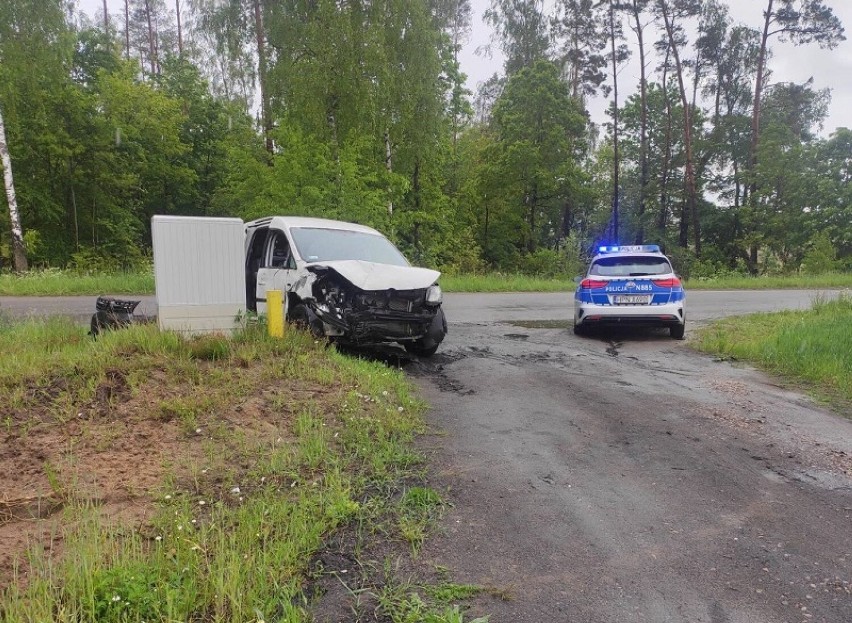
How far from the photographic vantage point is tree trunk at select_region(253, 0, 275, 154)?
19297mm

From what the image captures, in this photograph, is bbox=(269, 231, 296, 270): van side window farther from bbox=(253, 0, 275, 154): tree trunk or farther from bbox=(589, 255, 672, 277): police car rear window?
bbox=(253, 0, 275, 154): tree trunk

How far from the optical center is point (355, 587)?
2648 millimetres

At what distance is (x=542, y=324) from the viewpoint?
39.6ft

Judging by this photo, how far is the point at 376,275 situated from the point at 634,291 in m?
5.47

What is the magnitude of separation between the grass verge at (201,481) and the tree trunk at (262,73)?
15732 millimetres

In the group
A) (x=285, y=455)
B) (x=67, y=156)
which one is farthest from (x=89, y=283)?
(x=285, y=455)

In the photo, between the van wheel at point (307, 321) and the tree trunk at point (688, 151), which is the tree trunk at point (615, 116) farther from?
the van wheel at point (307, 321)

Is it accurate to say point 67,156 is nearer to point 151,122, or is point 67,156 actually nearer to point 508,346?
point 151,122

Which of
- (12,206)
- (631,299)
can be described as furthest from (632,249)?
(12,206)

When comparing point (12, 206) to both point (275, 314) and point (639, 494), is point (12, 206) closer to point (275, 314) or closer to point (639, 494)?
point (275, 314)

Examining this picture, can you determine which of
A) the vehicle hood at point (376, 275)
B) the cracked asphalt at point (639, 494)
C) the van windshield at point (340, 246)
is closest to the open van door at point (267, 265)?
the van windshield at point (340, 246)

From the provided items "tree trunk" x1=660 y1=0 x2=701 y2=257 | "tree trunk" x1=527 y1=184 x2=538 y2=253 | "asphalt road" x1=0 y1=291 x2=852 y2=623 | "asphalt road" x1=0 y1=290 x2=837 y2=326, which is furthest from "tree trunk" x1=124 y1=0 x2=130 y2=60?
"asphalt road" x1=0 y1=291 x2=852 y2=623

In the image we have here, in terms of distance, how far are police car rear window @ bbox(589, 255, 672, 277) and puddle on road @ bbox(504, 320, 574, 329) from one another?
76.5 inches

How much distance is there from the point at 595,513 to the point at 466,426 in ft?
6.02
